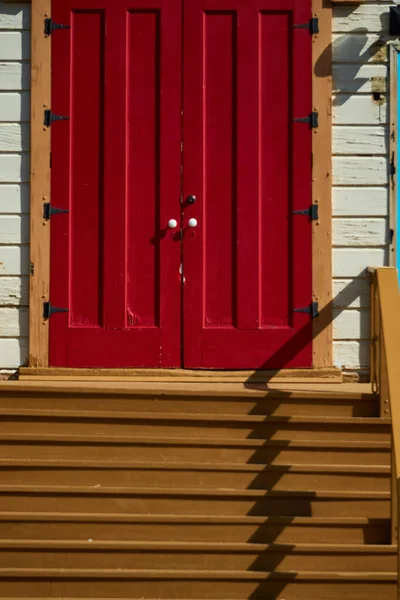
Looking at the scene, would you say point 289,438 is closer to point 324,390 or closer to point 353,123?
point 324,390

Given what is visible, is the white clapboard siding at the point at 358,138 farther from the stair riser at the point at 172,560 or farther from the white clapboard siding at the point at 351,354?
the stair riser at the point at 172,560

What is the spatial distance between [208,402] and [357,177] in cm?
160

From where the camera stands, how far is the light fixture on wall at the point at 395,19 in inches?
224

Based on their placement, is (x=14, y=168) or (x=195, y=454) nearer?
(x=195, y=454)

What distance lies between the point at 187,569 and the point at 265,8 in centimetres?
319

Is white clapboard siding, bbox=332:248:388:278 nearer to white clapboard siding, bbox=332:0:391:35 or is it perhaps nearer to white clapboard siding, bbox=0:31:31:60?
white clapboard siding, bbox=332:0:391:35

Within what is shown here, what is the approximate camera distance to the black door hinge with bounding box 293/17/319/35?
5676mm

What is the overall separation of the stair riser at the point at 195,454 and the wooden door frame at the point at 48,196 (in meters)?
0.78

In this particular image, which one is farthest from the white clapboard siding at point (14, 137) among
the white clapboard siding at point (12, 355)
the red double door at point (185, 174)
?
the white clapboard siding at point (12, 355)

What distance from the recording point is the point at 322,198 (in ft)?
18.6

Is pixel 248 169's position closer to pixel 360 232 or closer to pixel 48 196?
pixel 360 232

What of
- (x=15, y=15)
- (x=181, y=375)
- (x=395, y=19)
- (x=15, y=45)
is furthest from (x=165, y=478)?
(x=395, y=19)

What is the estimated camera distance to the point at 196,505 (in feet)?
15.4

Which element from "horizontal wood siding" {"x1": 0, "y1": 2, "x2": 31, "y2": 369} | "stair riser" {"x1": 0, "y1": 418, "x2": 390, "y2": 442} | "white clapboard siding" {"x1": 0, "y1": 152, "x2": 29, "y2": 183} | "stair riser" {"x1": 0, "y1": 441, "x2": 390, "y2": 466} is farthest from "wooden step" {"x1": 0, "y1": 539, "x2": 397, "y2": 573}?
"white clapboard siding" {"x1": 0, "y1": 152, "x2": 29, "y2": 183}
